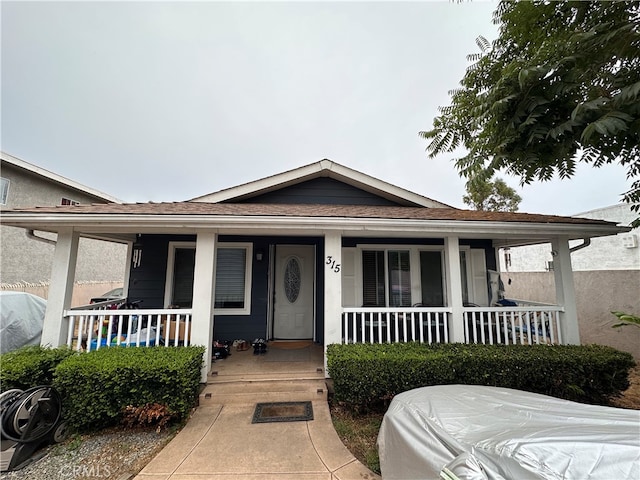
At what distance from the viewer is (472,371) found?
376cm

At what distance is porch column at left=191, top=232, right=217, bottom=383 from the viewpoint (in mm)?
4227

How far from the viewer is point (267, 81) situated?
9.23m

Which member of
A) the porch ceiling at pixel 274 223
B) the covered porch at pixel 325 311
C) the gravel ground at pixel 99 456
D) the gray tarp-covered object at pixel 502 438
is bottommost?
the gravel ground at pixel 99 456

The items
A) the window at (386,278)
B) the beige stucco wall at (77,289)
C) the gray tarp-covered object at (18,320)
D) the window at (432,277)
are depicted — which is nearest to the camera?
the gray tarp-covered object at (18,320)

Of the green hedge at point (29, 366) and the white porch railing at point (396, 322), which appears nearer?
the green hedge at point (29, 366)

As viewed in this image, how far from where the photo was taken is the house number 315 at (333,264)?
4449 mm

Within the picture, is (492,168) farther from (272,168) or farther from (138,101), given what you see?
(272,168)

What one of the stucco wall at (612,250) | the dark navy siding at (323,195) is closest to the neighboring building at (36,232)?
the dark navy siding at (323,195)

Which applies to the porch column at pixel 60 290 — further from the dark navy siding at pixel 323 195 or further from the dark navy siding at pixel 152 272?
the dark navy siding at pixel 323 195

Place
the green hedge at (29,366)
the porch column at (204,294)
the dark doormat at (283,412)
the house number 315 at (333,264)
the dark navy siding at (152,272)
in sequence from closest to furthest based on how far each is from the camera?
1. the green hedge at (29,366)
2. the dark doormat at (283,412)
3. the porch column at (204,294)
4. the house number 315 at (333,264)
5. the dark navy siding at (152,272)

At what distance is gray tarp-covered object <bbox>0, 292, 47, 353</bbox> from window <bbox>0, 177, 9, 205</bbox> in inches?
211

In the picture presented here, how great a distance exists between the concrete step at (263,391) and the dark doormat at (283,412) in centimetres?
9

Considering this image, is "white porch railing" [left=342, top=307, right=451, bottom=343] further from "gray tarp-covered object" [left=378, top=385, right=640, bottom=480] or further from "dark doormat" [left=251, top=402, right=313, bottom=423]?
"gray tarp-covered object" [left=378, top=385, right=640, bottom=480]

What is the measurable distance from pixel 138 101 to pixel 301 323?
9.88 meters
